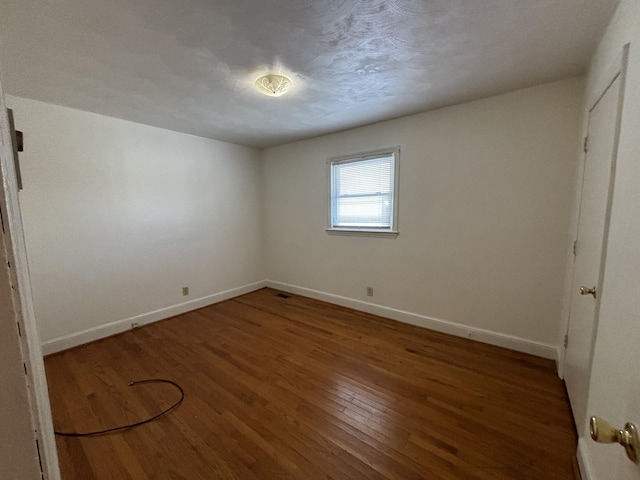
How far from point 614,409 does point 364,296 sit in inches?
104

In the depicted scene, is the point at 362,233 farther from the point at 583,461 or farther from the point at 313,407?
the point at 583,461

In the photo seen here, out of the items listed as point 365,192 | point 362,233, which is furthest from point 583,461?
point 365,192

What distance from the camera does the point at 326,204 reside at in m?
3.76

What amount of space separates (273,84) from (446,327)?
295 centimetres

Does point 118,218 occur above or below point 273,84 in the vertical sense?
below

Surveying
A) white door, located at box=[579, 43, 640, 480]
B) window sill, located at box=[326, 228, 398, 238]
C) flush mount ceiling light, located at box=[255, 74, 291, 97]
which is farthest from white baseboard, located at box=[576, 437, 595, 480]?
flush mount ceiling light, located at box=[255, 74, 291, 97]

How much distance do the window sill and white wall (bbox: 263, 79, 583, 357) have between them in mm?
71

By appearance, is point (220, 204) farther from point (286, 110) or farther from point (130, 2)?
point (130, 2)

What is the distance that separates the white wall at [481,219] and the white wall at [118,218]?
1.92 m

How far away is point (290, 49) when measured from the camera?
1.69 meters

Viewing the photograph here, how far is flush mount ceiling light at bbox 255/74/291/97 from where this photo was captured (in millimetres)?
2014

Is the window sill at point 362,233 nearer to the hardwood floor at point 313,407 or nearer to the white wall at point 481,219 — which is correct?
the white wall at point 481,219

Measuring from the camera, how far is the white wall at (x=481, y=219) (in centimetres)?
221

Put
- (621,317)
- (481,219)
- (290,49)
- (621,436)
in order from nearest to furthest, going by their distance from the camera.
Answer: (621,436) < (621,317) < (290,49) < (481,219)
